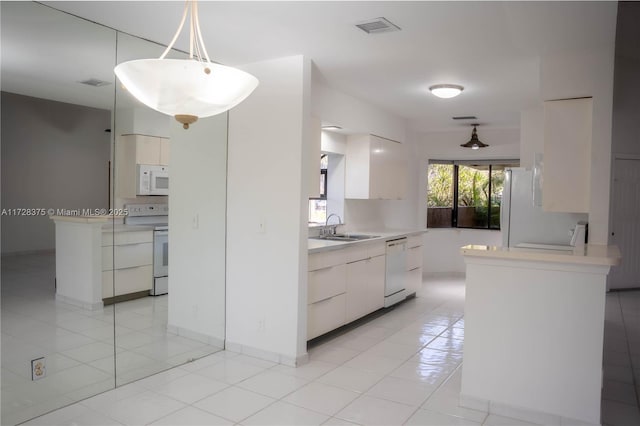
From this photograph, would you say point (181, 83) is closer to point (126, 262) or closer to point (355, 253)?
point (126, 262)

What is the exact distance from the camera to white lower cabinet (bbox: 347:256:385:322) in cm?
484

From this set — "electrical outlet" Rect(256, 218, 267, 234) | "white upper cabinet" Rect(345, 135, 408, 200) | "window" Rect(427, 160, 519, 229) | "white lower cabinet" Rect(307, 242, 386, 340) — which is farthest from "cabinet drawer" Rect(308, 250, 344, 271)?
"window" Rect(427, 160, 519, 229)

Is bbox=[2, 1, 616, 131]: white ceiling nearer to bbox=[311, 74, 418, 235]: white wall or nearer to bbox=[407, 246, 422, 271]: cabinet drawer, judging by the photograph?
bbox=[311, 74, 418, 235]: white wall

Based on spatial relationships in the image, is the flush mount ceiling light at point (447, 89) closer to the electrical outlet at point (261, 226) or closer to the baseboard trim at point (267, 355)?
the electrical outlet at point (261, 226)

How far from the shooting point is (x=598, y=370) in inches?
111

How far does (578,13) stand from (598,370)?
6.97ft

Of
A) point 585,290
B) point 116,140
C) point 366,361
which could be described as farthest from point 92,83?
point 585,290

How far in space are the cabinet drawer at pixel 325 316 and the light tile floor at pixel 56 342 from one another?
1336 mm

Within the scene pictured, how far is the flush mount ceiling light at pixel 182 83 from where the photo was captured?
1.82m

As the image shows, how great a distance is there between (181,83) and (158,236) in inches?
86.8

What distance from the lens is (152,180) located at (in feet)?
11.9

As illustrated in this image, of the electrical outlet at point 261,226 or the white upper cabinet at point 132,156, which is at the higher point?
the white upper cabinet at point 132,156

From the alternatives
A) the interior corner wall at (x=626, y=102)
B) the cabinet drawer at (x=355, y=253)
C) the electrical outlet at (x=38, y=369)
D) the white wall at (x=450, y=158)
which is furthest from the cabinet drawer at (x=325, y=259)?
the interior corner wall at (x=626, y=102)

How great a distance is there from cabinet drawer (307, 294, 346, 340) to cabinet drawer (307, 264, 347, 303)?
65mm
